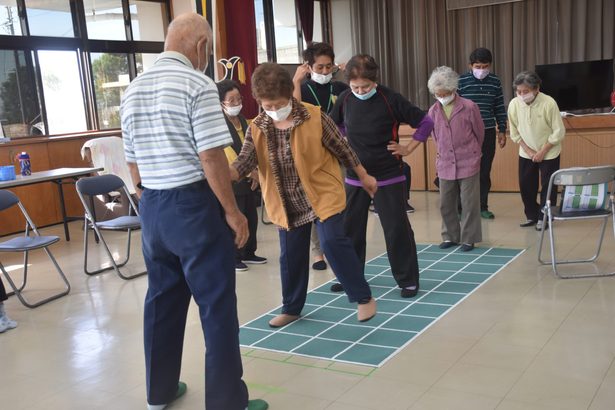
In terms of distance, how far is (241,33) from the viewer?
25.2 ft

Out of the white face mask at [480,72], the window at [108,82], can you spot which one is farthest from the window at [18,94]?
the white face mask at [480,72]

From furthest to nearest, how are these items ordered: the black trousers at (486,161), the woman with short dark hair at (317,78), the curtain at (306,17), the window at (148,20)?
1. the curtain at (306,17)
2. the window at (148,20)
3. the black trousers at (486,161)
4. the woman with short dark hair at (317,78)

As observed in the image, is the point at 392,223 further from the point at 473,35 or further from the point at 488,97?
the point at 473,35

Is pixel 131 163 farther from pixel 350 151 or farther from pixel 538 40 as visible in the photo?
pixel 538 40

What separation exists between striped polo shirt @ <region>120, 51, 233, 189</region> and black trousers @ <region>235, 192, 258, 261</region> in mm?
2372

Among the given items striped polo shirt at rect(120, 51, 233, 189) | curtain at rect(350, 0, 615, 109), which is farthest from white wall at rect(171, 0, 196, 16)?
striped polo shirt at rect(120, 51, 233, 189)

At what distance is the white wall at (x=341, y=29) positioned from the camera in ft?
35.8

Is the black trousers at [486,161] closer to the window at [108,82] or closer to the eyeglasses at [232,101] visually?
the eyeglasses at [232,101]

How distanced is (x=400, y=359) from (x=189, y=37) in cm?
167

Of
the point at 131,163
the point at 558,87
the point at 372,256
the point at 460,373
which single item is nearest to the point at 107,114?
the point at 372,256

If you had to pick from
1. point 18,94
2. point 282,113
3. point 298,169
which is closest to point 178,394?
point 298,169

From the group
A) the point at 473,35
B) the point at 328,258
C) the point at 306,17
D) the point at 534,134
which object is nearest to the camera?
the point at 328,258

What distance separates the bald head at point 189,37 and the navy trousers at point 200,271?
491 mm

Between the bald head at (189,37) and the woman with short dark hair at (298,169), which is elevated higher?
the bald head at (189,37)
